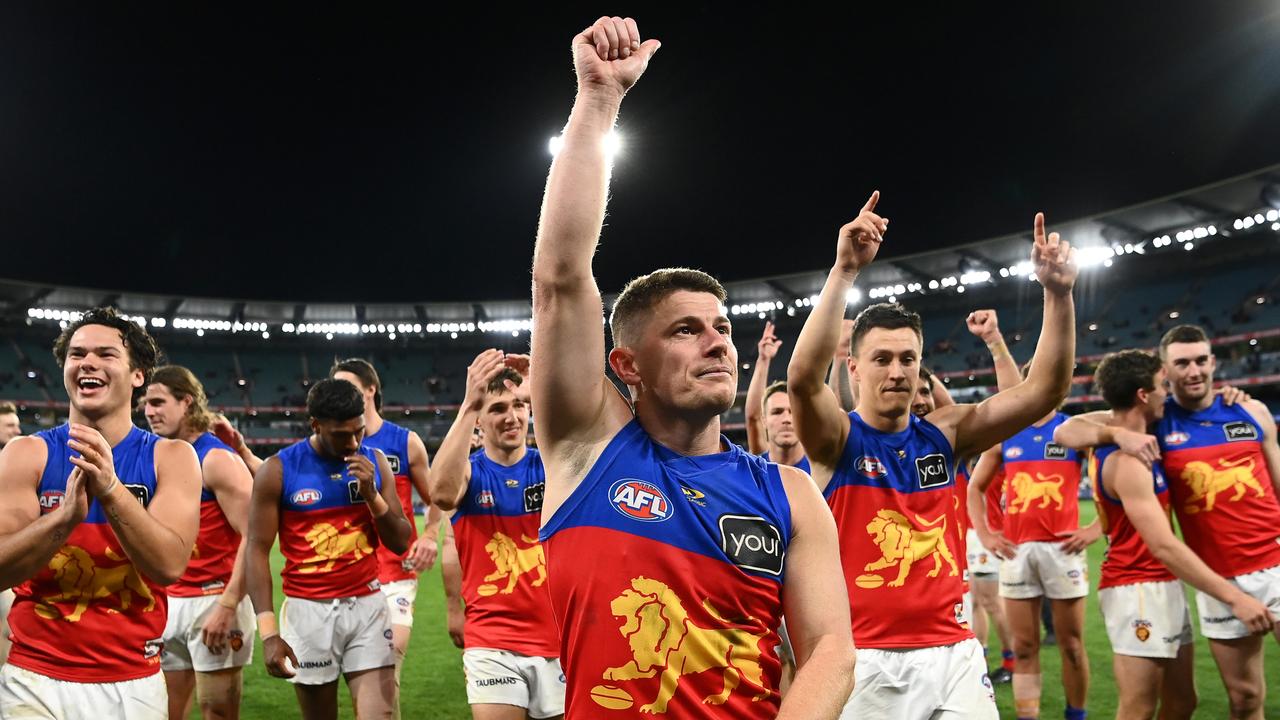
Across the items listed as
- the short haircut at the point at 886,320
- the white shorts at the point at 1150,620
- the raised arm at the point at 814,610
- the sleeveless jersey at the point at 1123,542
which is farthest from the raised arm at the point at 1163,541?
the raised arm at the point at 814,610

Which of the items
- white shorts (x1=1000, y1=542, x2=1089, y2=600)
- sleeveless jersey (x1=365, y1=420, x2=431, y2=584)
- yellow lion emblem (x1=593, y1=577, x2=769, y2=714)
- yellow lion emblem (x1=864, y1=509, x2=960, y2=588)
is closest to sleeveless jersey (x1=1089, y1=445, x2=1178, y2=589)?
white shorts (x1=1000, y1=542, x2=1089, y2=600)

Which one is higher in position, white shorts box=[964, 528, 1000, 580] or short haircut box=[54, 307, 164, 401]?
short haircut box=[54, 307, 164, 401]

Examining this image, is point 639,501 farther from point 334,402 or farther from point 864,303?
point 864,303

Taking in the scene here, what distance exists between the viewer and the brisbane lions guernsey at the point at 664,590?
2061 mm

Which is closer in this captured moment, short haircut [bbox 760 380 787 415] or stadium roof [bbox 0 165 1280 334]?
short haircut [bbox 760 380 787 415]

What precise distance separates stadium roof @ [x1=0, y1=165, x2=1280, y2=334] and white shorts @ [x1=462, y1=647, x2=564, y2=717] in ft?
122

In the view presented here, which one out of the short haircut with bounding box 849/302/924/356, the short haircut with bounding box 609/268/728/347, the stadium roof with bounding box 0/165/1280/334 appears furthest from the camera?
the stadium roof with bounding box 0/165/1280/334

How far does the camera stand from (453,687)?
8938 millimetres

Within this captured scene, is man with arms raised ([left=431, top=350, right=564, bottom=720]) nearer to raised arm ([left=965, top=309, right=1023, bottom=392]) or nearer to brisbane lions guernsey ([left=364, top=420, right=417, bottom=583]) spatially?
brisbane lions guernsey ([left=364, top=420, right=417, bottom=583])

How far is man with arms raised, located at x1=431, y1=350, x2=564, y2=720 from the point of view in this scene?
467 centimetres

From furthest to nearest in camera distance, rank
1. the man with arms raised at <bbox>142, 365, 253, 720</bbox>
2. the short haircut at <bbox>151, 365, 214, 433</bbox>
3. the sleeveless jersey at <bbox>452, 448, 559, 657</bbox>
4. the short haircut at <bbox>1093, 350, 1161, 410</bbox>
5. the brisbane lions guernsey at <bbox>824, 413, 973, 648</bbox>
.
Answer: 1. the short haircut at <bbox>151, 365, 214, 433</bbox>
2. the man with arms raised at <bbox>142, 365, 253, 720</bbox>
3. the short haircut at <bbox>1093, 350, 1161, 410</bbox>
4. the sleeveless jersey at <bbox>452, 448, 559, 657</bbox>
5. the brisbane lions guernsey at <bbox>824, 413, 973, 648</bbox>

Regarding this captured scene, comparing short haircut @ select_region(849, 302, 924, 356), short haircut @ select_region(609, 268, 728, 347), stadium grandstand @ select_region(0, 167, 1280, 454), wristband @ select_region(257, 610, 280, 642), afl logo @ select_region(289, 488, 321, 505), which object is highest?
stadium grandstand @ select_region(0, 167, 1280, 454)

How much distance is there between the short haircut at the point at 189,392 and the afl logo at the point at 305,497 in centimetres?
114

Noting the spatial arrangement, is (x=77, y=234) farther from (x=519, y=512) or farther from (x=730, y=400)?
(x=730, y=400)
